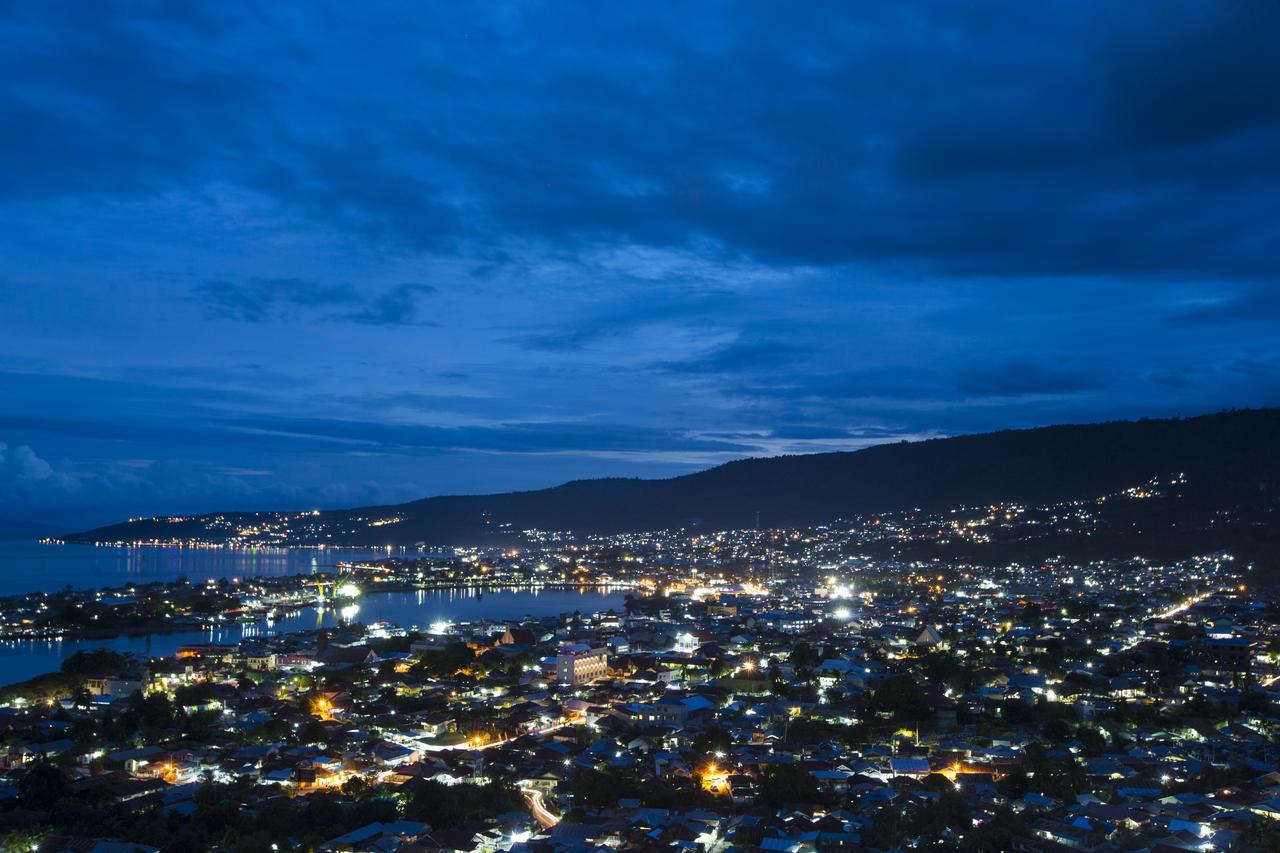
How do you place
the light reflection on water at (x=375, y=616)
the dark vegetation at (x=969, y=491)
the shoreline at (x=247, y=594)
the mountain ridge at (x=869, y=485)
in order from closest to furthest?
the light reflection on water at (x=375, y=616) → the shoreline at (x=247, y=594) → the dark vegetation at (x=969, y=491) → the mountain ridge at (x=869, y=485)

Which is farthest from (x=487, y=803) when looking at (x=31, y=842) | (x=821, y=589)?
(x=821, y=589)

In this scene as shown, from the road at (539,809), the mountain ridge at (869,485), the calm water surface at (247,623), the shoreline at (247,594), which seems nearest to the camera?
the road at (539,809)

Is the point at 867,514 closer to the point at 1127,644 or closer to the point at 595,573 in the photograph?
the point at 595,573

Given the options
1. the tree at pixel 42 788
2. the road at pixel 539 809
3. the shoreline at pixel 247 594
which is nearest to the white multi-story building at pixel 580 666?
the road at pixel 539 809

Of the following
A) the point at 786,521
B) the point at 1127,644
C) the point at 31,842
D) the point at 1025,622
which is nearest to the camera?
the point at 31,842

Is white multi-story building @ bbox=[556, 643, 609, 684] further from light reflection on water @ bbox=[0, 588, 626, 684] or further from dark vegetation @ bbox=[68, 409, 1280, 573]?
dark vegetation @ bbox=[68, 409, 1280, 573]

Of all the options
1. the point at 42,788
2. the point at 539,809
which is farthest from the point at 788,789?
the point at 42,788

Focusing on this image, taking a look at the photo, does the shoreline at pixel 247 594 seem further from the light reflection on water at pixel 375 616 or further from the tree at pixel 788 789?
the tree at pixel 788 789

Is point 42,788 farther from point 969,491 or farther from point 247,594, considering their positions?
point 969,491
